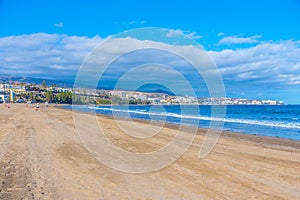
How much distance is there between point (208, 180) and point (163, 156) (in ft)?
9.77

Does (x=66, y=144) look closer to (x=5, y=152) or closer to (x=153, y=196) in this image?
(x=5, y=152)

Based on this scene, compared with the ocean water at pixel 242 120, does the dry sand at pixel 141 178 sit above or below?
above

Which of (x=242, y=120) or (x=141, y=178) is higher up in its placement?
(x=141, y=178)

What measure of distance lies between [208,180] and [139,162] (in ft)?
7.95

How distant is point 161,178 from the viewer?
258 inches

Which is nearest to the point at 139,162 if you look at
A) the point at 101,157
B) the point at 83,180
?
the point at 101,157

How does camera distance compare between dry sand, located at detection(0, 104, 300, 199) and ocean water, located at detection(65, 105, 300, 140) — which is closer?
dry sand, located at detection(0, 104, 300, 199)

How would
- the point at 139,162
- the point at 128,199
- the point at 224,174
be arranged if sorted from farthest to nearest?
the point at 139,162, the point at 224,174, the point at 128,199

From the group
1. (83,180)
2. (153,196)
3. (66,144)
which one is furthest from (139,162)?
(66,144)

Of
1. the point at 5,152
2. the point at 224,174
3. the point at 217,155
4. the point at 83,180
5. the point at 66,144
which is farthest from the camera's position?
the point at 66,144

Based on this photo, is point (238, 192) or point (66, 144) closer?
point (238, 192)

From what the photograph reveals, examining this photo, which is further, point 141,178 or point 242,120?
point 242,120

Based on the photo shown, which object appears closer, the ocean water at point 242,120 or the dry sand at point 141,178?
the dry sand at point 141,178

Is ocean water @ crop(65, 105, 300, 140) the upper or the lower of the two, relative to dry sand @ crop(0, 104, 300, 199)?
lower
